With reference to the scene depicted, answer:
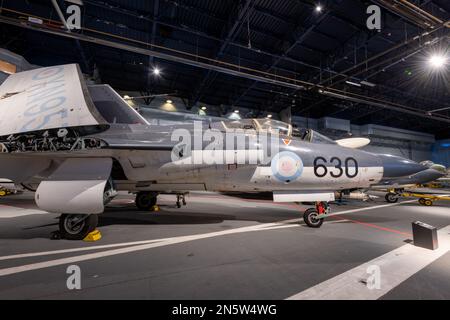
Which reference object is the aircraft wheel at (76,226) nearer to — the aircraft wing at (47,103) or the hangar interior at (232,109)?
the hangar interior at (232,109)

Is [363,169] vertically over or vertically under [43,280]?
over

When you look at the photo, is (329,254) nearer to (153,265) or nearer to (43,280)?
(153,265)

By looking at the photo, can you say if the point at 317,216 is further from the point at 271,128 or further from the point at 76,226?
the point at 76,226

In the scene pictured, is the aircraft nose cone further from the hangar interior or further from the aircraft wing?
the aircraft wing

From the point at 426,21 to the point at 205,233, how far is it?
1144 centimetres

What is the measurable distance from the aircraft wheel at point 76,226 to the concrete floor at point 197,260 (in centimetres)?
15

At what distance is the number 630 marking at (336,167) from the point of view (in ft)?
12.6

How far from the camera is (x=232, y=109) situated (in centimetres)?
1828

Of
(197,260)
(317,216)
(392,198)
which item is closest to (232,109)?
(392,198)

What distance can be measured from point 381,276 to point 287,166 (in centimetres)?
211

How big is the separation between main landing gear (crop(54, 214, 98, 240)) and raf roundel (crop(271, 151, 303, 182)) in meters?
3.43

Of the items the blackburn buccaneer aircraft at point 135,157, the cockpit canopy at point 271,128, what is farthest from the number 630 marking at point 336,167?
the cockpit canopy at point 271,128
